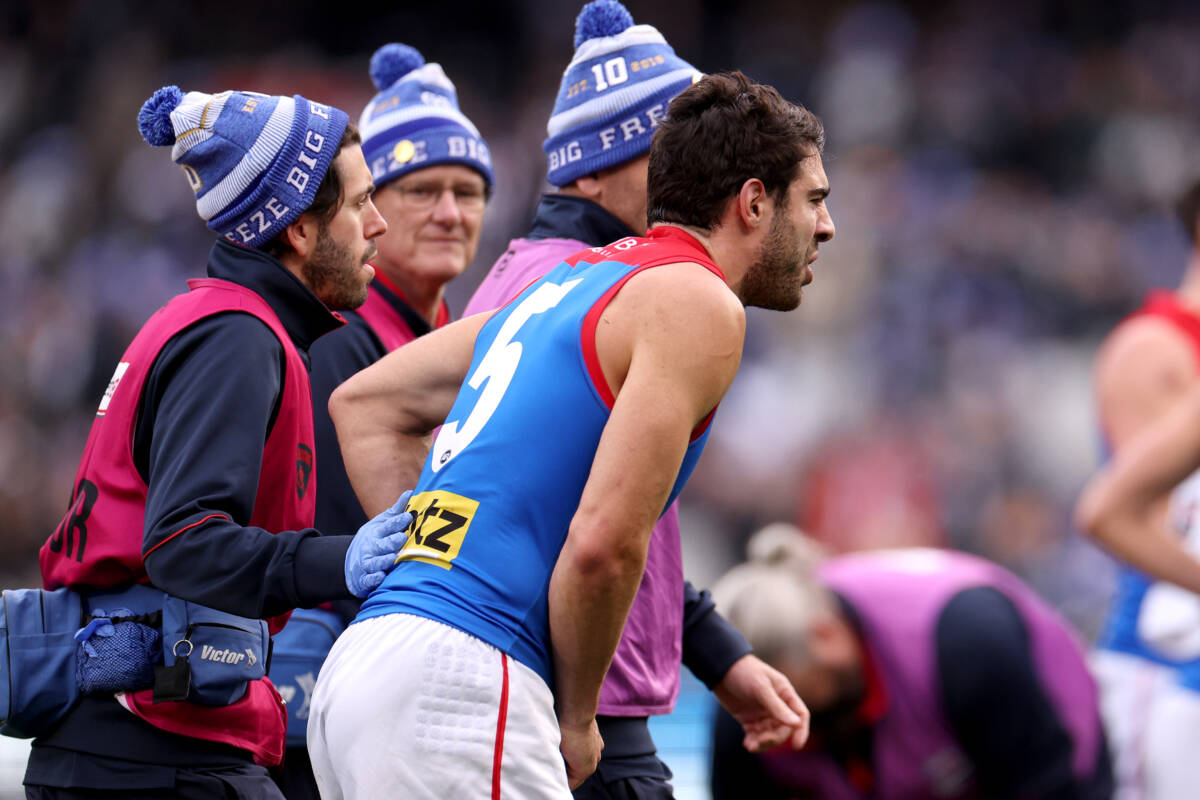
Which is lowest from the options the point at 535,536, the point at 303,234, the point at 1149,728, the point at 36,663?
the point at 1149,728

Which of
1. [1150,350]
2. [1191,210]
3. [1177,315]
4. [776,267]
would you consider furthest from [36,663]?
[1191,210]

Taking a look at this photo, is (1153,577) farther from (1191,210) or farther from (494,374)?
(494,374)

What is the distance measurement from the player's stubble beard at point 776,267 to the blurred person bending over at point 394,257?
1.33m

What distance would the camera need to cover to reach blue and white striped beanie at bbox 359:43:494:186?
4586 mm

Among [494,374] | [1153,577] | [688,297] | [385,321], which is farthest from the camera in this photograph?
[1153,577]

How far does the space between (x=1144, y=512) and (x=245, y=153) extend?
2.76 m

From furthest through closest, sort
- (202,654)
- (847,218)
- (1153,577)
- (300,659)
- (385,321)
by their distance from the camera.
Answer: (847,218) → (1153,577) → (385,321) → (300,659) → (202,654)

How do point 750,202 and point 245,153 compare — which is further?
point 245,153

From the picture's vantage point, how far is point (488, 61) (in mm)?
15375

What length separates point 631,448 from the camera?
2291 mm

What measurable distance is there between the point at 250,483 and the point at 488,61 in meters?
13.4

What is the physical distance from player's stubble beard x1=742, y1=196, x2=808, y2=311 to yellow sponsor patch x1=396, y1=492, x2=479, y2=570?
2.39ft

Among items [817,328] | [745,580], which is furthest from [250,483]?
[817,328]

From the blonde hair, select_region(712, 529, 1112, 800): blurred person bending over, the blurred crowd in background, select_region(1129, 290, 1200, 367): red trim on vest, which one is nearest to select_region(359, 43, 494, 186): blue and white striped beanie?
the blonde hair
